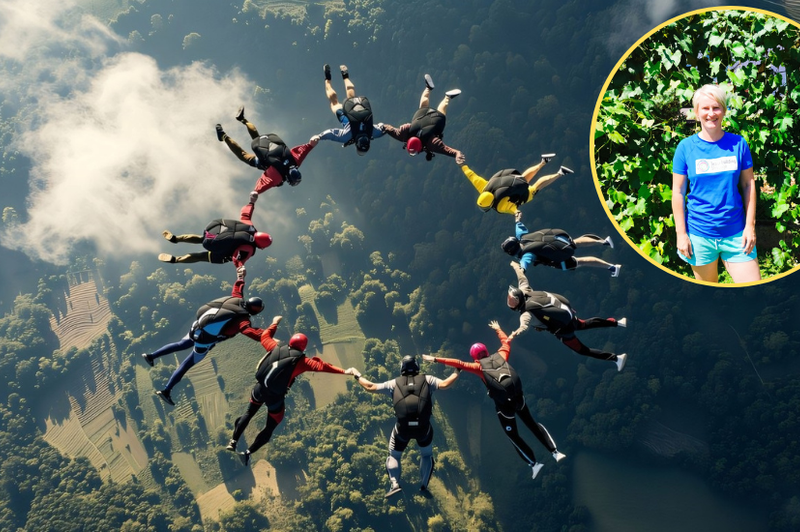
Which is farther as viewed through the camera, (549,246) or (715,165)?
(549,246)

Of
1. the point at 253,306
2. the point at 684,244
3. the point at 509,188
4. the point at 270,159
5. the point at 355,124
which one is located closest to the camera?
the point at 684,244

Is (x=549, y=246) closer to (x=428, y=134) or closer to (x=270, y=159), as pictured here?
(x=428, y=134)

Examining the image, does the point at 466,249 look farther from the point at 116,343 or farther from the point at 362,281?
the point at 116,343

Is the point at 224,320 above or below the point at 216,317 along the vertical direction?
below

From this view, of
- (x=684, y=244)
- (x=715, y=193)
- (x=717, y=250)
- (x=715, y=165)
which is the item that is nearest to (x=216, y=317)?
(x=684, y=244)

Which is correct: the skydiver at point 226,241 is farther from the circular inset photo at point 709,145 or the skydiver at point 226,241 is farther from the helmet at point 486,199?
the circular inset photo at point 709,145

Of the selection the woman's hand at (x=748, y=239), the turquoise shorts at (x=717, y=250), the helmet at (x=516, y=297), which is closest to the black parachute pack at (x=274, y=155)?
the helmet at (x=516, y=297)

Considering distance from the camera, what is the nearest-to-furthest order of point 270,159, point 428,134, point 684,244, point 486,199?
1. point 684,244
2. point 486,199
3. point 270,159
4. point 428,134

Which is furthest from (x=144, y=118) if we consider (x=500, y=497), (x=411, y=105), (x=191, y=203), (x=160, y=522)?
(x=500, y=497)
